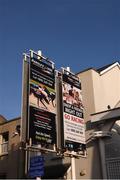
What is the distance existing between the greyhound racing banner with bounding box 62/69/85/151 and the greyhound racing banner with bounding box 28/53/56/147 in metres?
0.88

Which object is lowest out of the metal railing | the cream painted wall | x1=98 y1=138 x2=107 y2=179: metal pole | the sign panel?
the sign panel

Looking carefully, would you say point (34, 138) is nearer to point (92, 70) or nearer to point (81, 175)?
point (81, 175)

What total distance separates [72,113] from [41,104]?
2.48 metres

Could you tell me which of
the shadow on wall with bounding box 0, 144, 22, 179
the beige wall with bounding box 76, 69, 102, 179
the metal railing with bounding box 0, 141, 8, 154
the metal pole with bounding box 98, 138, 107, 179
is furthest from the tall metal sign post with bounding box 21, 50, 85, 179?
the metal railing with bounding box 0, 141, 8, 154

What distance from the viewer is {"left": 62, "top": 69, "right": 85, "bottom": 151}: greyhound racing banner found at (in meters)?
16.0

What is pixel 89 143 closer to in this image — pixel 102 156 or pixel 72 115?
pixel 102 156

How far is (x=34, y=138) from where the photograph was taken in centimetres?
1384

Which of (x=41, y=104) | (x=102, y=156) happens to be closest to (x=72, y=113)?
(x=41, y=104)

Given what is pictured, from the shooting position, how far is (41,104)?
48.9 feet

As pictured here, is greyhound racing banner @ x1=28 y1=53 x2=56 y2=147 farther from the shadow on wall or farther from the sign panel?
the shadow on wall

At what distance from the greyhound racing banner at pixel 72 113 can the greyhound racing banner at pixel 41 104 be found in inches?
34.8

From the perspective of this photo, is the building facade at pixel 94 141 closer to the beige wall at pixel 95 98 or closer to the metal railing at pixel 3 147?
the beige wall at pixel 95 98

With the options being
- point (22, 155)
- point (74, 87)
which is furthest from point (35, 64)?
point (22, 155)

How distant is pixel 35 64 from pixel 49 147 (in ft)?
13.0
